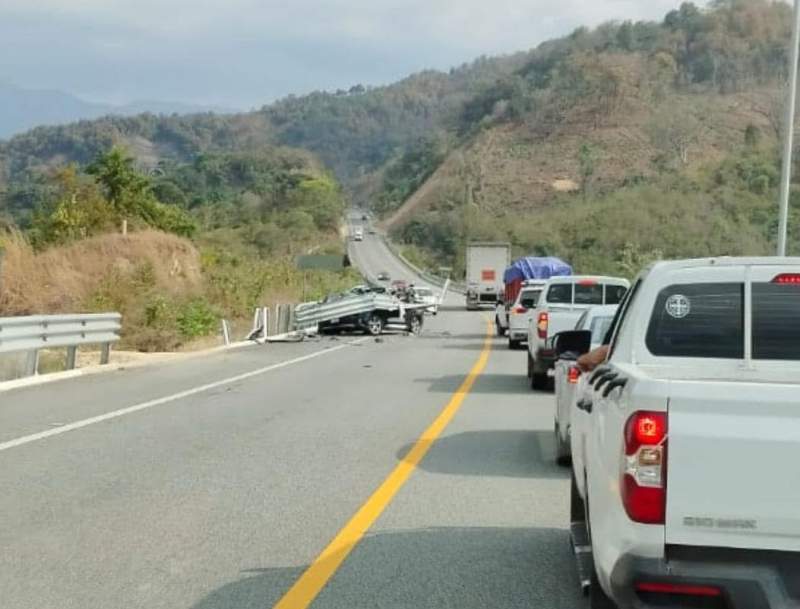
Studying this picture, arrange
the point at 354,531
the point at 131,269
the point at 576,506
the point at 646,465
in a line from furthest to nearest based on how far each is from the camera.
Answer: the point at 131,269
the point at 354,531
the point at 576,506
the point at 646,465

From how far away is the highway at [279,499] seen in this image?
6.67 m

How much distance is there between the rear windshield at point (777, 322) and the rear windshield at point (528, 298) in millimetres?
20012

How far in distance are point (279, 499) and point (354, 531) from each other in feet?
4.20

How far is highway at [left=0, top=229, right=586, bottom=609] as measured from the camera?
6672 millimetres

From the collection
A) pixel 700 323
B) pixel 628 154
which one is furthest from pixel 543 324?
pixel 628 154

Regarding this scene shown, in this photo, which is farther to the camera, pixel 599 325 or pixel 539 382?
pixel 539 382

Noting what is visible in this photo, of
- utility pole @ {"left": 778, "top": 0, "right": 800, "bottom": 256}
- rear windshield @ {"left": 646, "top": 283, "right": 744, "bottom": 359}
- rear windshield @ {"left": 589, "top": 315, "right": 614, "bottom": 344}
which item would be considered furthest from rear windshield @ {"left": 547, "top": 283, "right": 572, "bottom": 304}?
rear windshield @ {"left": 646, "top": 283, "right": 744, "bottom": 359}

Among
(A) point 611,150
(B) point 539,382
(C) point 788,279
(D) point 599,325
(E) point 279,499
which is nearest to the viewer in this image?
(C) point 788,279

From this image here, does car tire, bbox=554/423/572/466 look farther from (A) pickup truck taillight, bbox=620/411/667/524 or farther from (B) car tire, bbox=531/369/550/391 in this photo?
(B) car tire, bbox=531/369/550/391

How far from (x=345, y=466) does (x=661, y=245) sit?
78.4 metres

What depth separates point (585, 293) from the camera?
20.7 meters

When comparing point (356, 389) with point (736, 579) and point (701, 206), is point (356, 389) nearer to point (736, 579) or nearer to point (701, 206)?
point (736, 579)

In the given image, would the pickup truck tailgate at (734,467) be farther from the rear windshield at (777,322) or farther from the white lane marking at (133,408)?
the white lane marking at (133,408)

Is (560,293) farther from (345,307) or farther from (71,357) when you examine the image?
(345,307)
